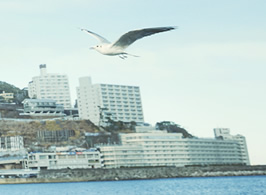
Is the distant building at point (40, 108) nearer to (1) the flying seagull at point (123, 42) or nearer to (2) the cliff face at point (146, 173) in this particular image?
(2) the cliff face at point (146, 173)

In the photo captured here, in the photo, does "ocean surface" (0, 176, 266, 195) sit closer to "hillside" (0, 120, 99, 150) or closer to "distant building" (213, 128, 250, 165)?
"hillside" (0, 120, 99, 150)

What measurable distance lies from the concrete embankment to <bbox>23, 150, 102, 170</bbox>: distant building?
4914 mm

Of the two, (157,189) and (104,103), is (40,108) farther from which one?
(157,189)

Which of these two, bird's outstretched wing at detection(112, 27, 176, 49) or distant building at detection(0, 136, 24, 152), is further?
distant building at detection(0, 136, 24, 152)

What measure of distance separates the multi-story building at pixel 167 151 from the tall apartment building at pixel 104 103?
28314 millimetres

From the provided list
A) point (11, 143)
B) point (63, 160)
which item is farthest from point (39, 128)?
point (63, 160)

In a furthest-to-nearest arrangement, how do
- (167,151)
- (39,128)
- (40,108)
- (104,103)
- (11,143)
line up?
(104,103) < (40,108) < (39,128) < (167,151) < (11,143)

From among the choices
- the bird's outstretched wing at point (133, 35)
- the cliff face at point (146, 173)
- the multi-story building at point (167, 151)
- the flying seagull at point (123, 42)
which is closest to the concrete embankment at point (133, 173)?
the cliff face at point (146, 173)

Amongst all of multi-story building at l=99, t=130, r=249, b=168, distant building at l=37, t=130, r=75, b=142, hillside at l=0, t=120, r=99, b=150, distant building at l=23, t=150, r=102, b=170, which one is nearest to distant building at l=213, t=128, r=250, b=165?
multi-story building at l=99, t=130, r=249, b=168

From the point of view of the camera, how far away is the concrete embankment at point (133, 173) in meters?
124

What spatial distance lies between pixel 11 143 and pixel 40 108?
31731 millimetres

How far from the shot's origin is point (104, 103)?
18788cm

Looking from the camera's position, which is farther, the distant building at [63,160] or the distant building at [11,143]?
the distant building at [11,143]

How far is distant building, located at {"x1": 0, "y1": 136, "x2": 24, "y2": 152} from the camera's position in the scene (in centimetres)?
14100
